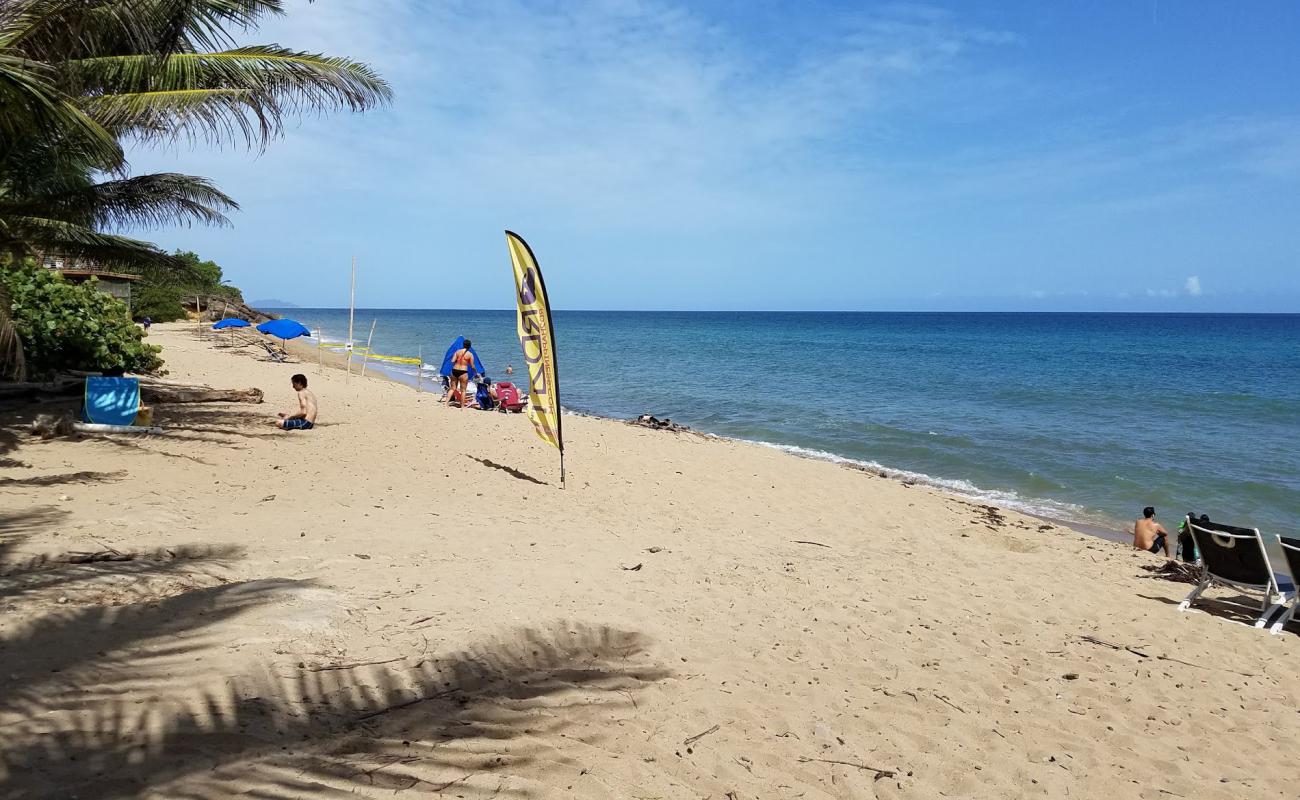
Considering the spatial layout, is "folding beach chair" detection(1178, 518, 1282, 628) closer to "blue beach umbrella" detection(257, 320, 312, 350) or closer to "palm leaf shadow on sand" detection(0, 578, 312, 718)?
"palm leaf shadow on sand" detection(0, 578, 312, 718)

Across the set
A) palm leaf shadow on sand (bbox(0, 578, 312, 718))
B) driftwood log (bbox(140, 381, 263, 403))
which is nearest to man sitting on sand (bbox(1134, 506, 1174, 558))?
palm leaf shadow on sand (bbox(0, 578, 312, 718))

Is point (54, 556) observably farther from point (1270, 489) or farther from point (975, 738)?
point (1270, 489)

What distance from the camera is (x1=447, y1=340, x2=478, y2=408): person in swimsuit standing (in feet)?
50.3

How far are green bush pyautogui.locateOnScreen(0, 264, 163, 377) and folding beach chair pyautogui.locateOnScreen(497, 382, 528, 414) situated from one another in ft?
20.5

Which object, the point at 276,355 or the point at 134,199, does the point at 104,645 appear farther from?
the point at 276,355

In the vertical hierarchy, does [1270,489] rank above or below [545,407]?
below

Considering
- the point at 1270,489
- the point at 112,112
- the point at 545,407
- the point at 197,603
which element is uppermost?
the point at 112,112

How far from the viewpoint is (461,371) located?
606 inches

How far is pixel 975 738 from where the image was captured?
365 cm

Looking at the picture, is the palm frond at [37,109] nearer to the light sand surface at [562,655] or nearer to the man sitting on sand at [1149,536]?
the light sand surface at [562,655]

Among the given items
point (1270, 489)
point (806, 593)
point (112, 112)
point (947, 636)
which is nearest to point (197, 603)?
point (806, 593)

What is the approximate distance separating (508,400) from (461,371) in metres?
1.09

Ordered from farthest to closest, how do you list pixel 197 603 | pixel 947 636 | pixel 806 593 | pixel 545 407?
pixel 545 407 → pixel 806 593 → pixel 947 636 → pixel 197 603

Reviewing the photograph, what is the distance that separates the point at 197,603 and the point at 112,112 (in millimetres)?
5612
